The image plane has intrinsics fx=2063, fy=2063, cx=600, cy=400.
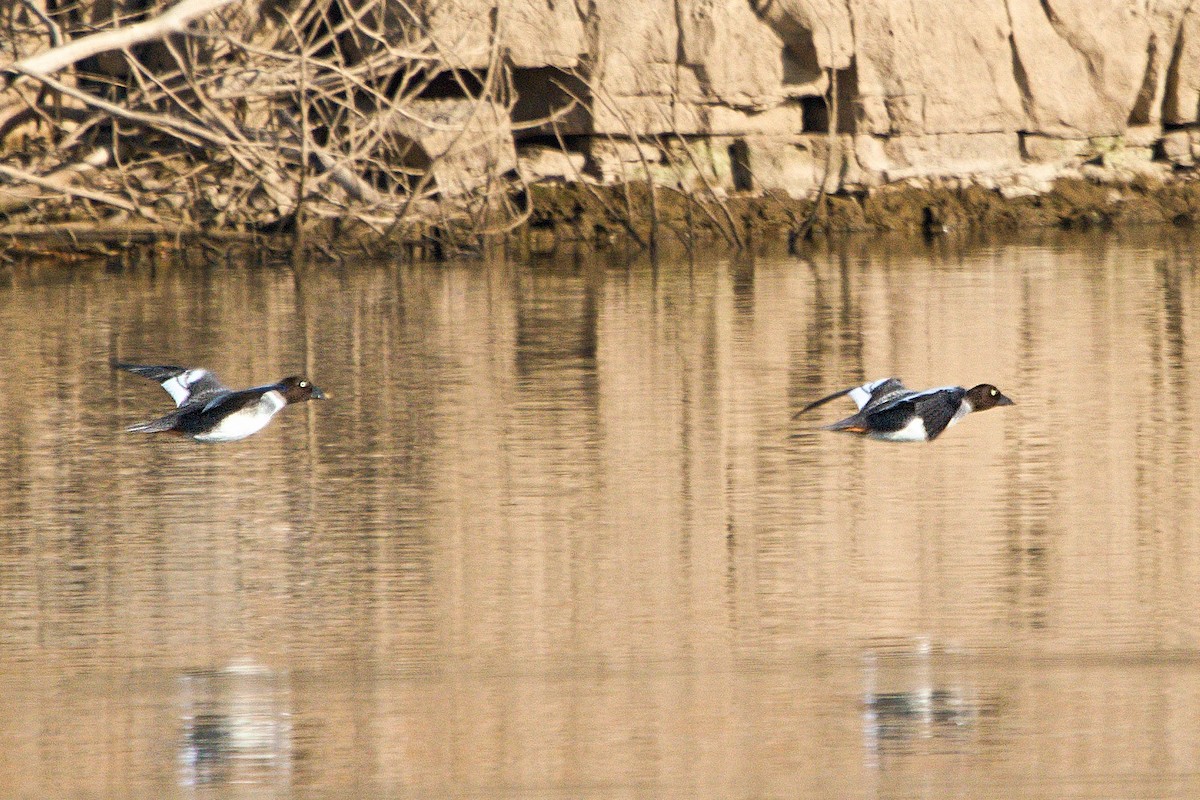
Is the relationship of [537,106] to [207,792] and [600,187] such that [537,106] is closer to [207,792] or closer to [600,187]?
[600,187]

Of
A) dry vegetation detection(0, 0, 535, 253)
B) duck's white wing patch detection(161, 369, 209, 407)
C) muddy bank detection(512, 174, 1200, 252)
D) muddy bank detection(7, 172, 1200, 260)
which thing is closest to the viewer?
duck's white wing patch detection(161, 369, 209, 407)

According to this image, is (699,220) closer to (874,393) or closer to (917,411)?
(874,393)

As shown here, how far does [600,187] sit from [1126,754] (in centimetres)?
1568

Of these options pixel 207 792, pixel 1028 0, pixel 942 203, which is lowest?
pixel 207 792

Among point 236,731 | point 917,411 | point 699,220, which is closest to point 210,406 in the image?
point 917,411

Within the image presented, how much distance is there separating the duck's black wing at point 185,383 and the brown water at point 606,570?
16.3 inches

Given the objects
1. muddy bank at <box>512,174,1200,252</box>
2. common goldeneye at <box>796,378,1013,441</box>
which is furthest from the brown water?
muddy bank at <box>512,174,1200,252</box>

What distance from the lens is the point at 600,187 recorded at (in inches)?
786

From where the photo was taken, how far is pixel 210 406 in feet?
24.0

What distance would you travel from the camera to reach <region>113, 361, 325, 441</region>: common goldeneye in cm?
734

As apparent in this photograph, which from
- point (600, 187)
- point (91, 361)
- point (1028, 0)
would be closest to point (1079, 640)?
point (91, 361)

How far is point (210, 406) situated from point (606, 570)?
1733mm

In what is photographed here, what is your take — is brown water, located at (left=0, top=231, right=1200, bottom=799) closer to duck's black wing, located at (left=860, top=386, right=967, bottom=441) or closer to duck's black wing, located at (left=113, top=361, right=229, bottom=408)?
duck's black wing, located at (left=860, top=386, right=967, bottom=441)

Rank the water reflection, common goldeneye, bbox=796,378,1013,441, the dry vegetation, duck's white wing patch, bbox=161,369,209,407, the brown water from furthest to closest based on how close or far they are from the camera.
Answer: the dry vegetation, duck's white wing patch, bbox=161,369,209,407, common goldeneye, bbox=796,378,1013,441, the brown water, the water reflection
